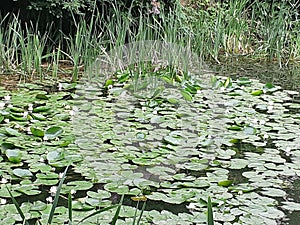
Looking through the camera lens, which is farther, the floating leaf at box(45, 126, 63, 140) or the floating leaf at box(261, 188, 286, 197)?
the floating leaf at box(45, 126, 63, 140)

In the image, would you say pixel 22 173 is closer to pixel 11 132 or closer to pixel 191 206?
pixel 11 132

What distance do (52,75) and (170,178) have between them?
2.03m

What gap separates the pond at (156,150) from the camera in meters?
2.01

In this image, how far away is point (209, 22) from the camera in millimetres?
5398

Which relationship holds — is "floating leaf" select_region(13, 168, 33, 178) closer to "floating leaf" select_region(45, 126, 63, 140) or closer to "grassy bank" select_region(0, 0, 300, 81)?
"floating leaf" select_region(45, 126, 63, 140)

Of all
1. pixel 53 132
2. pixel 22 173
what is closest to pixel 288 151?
pixel 53 132

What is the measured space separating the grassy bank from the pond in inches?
15.1

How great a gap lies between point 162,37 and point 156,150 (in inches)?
74.8

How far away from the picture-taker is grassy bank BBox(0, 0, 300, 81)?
3918mm

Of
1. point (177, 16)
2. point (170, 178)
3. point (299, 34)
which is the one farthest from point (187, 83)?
point (299, 34)

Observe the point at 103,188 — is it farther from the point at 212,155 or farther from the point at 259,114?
the point at 259,114

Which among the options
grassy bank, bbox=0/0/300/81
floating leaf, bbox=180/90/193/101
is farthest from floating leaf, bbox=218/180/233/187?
grassy bank, bbox=0/0/300/81

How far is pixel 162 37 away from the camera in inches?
168

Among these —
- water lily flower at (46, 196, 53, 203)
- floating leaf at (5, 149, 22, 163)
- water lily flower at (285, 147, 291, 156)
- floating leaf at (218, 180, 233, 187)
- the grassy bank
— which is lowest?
water lily flower at (46, 196, 53, 203)
